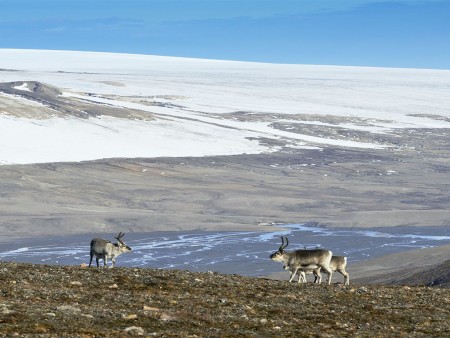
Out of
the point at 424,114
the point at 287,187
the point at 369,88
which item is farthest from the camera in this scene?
the point at 369,88

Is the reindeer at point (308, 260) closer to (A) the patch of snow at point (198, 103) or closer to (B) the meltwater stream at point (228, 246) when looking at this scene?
(B) the meltwater stream at point (228, 246)

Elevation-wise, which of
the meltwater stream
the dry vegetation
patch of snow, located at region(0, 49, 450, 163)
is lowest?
the meltwater stream

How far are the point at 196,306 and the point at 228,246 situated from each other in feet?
91.6

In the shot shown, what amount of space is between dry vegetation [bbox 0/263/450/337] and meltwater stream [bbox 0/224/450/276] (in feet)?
60.0

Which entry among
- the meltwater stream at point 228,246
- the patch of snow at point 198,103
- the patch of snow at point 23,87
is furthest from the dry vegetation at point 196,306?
the patch of snow at point 23,87

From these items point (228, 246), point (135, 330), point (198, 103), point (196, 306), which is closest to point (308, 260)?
point (196, 306)

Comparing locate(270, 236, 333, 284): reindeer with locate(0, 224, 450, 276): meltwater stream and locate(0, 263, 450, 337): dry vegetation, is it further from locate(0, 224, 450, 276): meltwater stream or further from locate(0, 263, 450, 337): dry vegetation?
locate(0, 224, 450, 276): meltwater stream

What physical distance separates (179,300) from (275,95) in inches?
3934

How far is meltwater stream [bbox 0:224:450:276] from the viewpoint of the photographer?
34.8 meters

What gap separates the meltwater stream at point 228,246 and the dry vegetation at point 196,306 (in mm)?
18302

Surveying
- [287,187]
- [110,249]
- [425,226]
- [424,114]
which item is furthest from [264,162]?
[110,249]

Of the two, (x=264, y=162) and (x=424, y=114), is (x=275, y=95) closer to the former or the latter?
(x=424, y=114)

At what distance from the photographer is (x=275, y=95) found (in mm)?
110875

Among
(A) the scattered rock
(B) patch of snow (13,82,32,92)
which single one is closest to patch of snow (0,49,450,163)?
(B) patch of snow (13,82,32,92)
